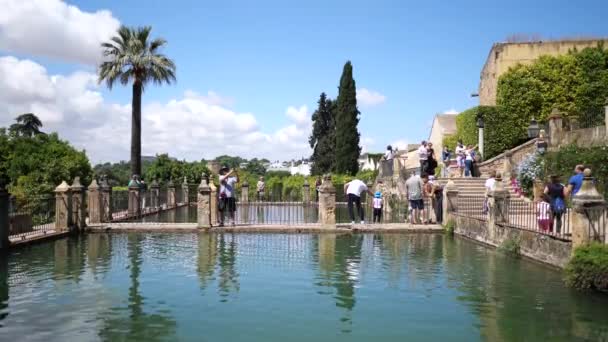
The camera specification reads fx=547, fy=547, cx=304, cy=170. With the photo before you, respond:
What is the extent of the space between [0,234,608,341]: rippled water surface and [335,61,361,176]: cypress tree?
37.6m

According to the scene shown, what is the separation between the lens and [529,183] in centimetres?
2216

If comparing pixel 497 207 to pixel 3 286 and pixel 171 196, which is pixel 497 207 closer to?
pixel 3 286

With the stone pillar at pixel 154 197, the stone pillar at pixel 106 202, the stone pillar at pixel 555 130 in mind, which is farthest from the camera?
the stone pillar at pixel 154 197

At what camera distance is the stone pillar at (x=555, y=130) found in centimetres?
2453

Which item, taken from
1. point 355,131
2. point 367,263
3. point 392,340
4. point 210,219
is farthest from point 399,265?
point 355,131

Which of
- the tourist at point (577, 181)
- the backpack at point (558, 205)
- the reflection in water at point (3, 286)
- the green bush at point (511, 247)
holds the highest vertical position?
the tourist at point (577, 181)

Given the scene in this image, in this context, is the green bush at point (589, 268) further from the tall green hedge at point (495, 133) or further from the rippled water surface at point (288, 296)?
the tall green hedge at point (495, 133)

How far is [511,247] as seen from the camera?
483 inches

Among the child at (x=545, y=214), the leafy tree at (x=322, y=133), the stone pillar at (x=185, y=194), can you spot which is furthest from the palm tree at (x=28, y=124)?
the child at (x=545, y=214)

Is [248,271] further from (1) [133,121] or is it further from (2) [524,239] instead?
(1) [133,121]

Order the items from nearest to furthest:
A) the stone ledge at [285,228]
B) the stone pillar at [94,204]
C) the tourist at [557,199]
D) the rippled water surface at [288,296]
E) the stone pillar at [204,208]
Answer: the rippled water surface at [288,296] → the tourist at [557,199] → the stone ledge at [285,228] → the stone pillar at [204,208] → the stone pillar at [94,204]

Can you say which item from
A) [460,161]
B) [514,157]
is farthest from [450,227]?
[514,157]

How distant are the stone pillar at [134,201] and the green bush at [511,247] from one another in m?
15.7

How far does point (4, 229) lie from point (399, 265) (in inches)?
362
